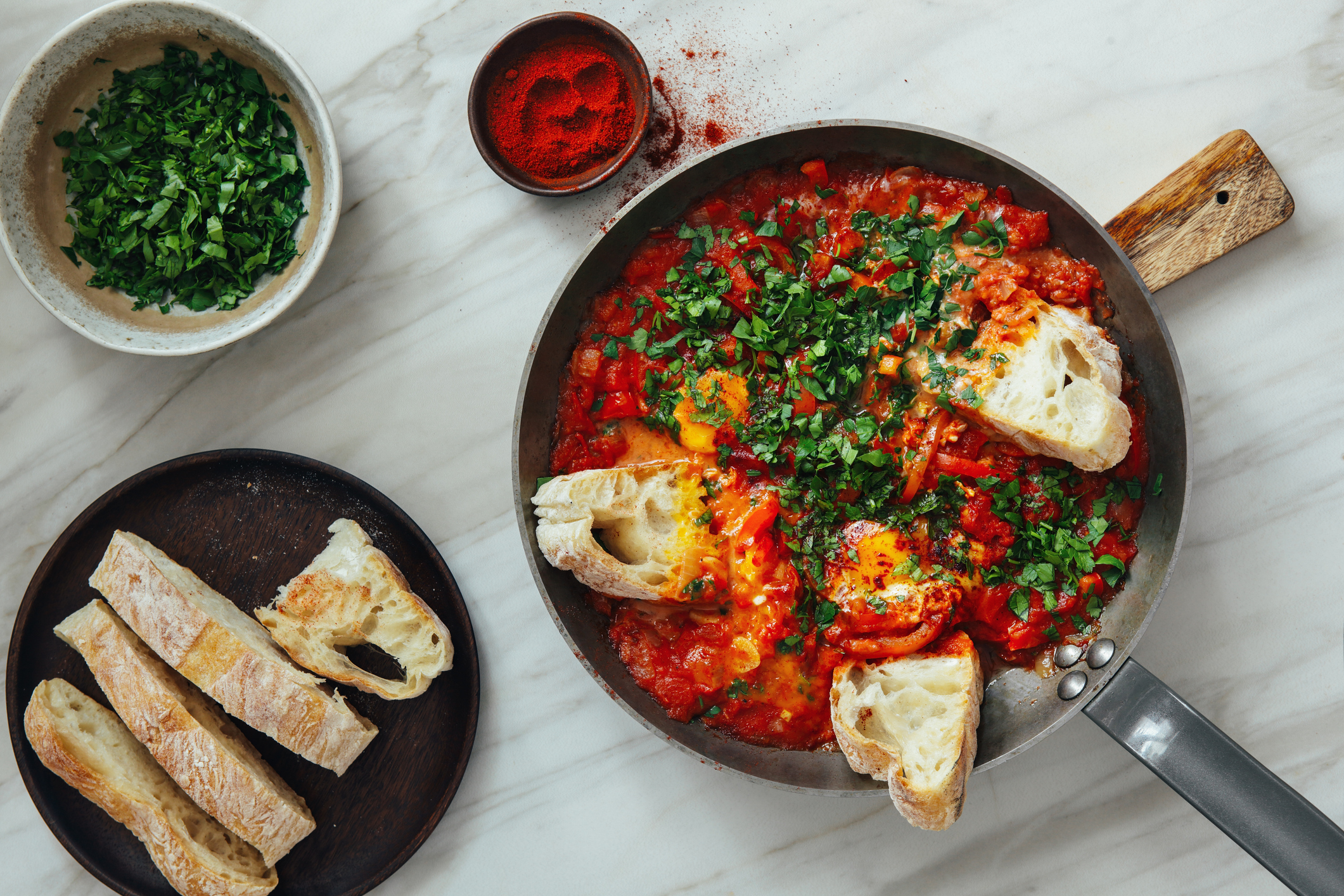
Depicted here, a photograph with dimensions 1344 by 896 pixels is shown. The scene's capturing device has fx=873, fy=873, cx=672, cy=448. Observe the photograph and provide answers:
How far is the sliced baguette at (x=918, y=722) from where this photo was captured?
314 cm

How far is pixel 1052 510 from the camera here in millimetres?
3398

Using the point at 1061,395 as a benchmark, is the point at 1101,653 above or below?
below

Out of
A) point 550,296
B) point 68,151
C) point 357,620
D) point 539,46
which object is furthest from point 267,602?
point 539,46

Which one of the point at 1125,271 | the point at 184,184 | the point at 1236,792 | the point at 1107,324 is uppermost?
the point at 1125,271

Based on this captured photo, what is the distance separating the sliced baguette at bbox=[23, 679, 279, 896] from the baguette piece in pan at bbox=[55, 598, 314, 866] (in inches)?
5.0

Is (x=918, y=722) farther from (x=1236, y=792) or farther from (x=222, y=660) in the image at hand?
(x=222, y=660)

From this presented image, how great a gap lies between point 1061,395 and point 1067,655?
1057 mm

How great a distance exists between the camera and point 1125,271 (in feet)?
10.7

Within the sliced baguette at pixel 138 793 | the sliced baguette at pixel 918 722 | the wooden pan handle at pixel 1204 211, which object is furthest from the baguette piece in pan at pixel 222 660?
the wooden pan handle at pixel 1204 211

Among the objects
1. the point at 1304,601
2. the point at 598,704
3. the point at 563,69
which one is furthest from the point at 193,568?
the point at 1304,601

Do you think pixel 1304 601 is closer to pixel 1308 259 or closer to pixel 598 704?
pixel 1308 259

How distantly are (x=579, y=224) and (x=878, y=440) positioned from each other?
1.60 m

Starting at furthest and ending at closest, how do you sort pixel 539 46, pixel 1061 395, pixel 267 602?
pixel 267 602 < pixel 539 46 < pixel 1061 395

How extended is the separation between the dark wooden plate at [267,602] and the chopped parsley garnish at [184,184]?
2.54ft
